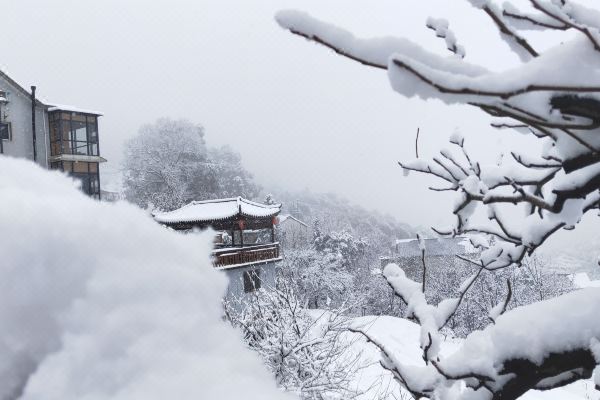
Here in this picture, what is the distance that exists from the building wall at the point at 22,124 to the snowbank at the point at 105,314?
68.1 ft

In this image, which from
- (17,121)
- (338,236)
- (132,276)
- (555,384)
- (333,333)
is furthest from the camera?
(338,236)

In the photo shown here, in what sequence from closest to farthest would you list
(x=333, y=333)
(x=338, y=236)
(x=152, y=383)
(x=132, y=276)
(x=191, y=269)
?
(x=152, y=383), (x=132, y=276), (x=191, y=269), (x=333, y=333), (x=338, y=236)

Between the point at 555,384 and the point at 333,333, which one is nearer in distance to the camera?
the point at 555,384

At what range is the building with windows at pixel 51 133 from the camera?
63.2ft

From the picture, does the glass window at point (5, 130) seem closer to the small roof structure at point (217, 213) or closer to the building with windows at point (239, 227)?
the small roof structure at point (217, 213)

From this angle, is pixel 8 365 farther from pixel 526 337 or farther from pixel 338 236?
pixel 338 236

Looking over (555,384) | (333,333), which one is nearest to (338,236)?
(333,333)

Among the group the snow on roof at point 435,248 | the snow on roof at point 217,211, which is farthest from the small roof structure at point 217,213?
the snow on roof at point 435,248

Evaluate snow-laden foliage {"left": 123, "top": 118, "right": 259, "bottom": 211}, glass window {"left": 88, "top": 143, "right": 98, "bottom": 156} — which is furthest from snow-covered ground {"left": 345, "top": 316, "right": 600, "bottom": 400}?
snow-laden foliage {"left": 123, "top": 118, "right": 259, "bottom": 211}

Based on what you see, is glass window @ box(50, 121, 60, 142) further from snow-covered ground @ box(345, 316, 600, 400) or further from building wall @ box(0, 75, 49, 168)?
snow-covered ground @ box(345, 316, 600, 400)

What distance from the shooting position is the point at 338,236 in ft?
94.8

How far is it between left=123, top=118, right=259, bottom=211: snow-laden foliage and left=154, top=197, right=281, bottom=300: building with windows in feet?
33.6

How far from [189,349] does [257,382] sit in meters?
0.15

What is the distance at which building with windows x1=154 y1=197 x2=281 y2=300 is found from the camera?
16.1 m
